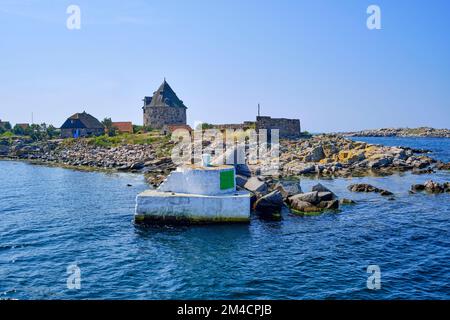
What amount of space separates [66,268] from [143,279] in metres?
4.00

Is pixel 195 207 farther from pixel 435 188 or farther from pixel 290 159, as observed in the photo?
pixel 290 159

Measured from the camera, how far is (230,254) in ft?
64.8

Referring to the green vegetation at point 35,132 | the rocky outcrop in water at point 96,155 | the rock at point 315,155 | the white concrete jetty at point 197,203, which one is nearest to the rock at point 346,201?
the white concrete jetty at point 197,203

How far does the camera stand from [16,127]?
112 meters

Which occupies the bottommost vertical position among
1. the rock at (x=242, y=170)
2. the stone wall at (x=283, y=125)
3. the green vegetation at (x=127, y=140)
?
the rock at (x=242, y=170)

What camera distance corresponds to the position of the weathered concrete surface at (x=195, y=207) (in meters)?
24.6

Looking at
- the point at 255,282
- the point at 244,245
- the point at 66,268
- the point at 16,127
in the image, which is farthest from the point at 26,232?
the point at 16,127

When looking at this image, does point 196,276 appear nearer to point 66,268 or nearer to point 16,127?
point 66,268

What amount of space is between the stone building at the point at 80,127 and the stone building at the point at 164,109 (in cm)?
1171

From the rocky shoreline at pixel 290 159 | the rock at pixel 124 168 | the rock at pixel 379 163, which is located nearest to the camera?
the rocky shoreline at pixel 290 159

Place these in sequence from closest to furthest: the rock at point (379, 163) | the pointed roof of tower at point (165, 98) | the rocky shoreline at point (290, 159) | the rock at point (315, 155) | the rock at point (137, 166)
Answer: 1. the rocky shoreline at point (290, 159)
2. the rock at point (379, 163)
3. the rock at point (137, 166)
4. the rock at point (315, 155)
5. the pointed roof of tower at point (165, 98)

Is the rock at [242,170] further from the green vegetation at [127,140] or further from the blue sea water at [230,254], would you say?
the green vegetation at [127,140]

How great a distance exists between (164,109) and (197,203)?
72.5 meters

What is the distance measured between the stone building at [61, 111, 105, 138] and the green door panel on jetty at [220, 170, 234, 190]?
73835 millimetres
